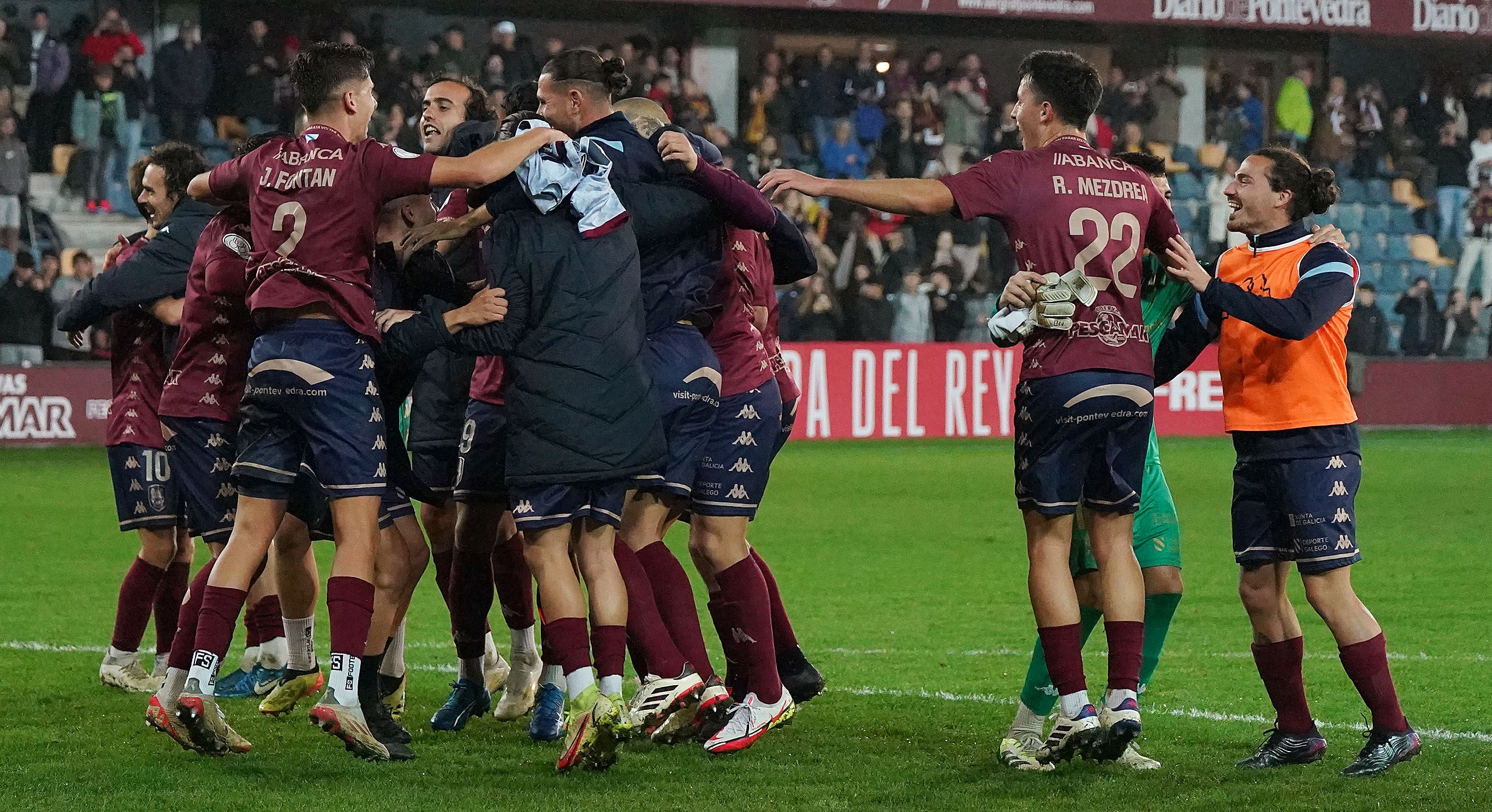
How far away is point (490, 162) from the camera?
5074 millimetres

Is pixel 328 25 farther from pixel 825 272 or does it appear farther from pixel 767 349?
pixel 767 349

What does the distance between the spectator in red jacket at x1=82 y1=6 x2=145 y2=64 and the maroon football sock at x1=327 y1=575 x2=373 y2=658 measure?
15.9 metres

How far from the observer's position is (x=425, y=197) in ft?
20.2

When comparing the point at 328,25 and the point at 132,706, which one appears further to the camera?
the point at 328,25

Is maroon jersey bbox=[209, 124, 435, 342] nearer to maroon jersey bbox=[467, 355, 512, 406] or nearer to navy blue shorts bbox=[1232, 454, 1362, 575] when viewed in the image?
maroon jersey bbox=[467, 355, 512, 406]

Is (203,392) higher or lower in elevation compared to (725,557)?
higher

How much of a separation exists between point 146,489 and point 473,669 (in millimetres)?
1609

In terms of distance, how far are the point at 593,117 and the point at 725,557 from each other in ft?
4.85

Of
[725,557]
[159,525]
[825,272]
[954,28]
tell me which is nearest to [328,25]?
[825,272]

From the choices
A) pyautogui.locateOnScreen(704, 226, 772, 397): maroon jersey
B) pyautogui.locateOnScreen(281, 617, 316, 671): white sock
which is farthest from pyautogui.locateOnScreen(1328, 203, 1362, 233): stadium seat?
pyautogui.locateOnScreen(281, 617, 316, 671): white sock

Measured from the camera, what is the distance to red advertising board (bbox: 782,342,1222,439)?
18.8 metres

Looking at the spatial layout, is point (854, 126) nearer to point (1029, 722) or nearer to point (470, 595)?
point (470, 595)

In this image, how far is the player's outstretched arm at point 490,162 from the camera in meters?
5.06

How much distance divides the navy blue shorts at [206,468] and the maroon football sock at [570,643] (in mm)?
1595
